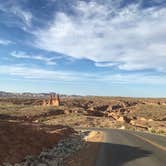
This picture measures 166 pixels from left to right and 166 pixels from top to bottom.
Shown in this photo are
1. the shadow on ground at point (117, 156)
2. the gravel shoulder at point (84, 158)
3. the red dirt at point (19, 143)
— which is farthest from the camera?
the red dirt at point (19, 143)

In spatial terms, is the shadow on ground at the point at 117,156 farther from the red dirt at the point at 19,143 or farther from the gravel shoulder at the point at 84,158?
the red dirt at the point at 19,143

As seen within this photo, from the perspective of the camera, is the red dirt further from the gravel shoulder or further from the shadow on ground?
the shadow on ground

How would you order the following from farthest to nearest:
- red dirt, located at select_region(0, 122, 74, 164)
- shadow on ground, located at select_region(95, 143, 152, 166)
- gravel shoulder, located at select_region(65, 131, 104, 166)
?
red dirt, located at select_region(0, 122, 74, 164)
gravel shoulder, located at select_region(65, 131, 104, 166)
shadow on ground, located at select_region(95, 143, 152, 166)

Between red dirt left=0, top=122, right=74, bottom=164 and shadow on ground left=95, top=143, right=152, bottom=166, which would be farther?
red dirt left=0, top=122, right=74, bottom=164

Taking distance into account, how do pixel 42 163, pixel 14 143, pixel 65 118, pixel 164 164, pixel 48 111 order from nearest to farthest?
pixel 164 164 → pixel 42 163 → pixel 14 143 → pixel 65 118 → pixel 48 111

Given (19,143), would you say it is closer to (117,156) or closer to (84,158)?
(84,158)

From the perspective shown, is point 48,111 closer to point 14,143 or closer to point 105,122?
point 105,122

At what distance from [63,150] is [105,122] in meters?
60.8

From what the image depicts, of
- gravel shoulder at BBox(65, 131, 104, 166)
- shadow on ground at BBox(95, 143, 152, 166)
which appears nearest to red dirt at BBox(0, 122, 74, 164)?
gravel shoulder at BBox(65, 131, 104, 166)

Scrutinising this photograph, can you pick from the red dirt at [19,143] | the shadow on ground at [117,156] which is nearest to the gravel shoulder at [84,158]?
the shadow on ground at [117,156]

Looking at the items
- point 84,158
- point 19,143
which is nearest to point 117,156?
point 84,158

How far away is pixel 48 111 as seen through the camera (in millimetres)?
104062

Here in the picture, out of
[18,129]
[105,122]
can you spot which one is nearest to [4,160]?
[18,129]

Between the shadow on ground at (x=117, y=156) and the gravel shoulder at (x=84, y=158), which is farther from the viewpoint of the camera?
the gravel shoulder at (x=84, y=158)
